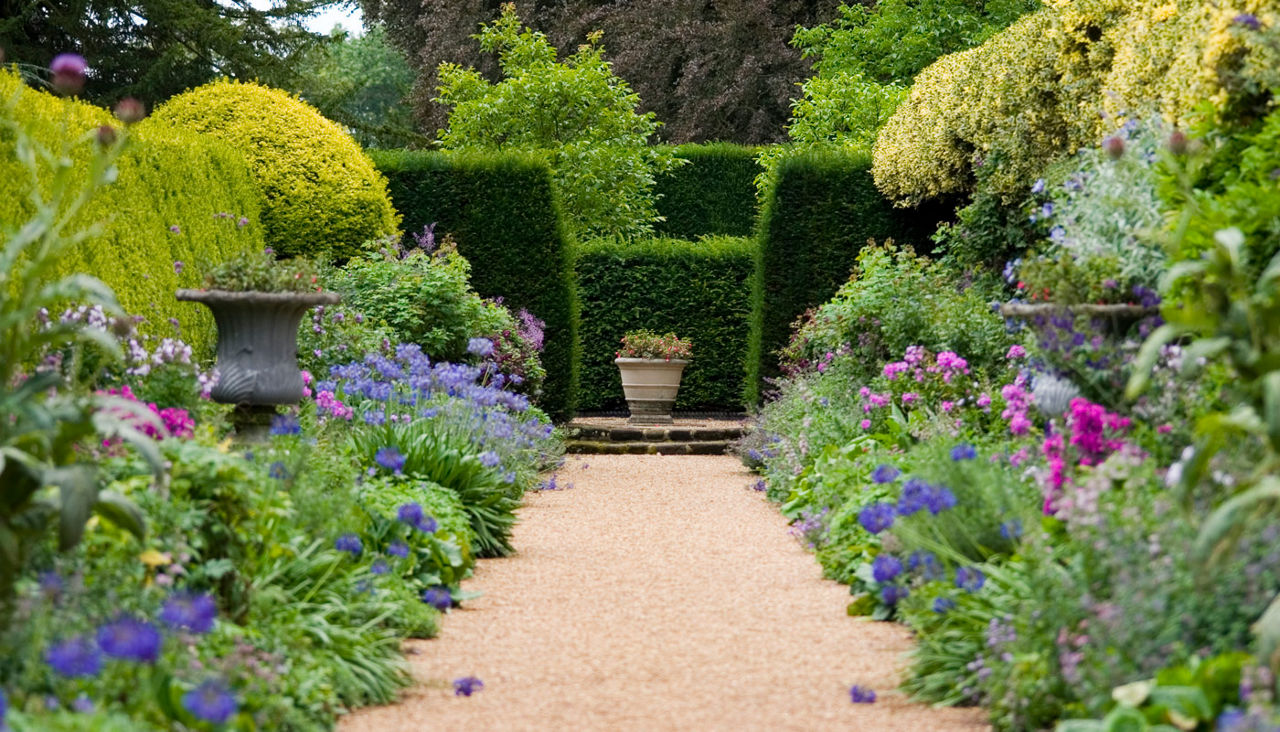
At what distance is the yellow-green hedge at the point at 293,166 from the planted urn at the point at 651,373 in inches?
133

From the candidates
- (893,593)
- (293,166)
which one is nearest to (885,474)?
(893,593)

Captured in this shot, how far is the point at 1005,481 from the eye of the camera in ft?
17.5

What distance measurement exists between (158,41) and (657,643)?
52.3 feet

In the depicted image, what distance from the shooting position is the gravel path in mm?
4129

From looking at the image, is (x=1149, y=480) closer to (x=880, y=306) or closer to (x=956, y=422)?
(x=956, y=422)

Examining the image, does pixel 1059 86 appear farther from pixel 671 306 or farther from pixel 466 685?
pixel 671 306

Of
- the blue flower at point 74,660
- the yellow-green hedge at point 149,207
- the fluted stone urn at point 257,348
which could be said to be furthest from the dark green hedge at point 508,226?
the blue flower at point 74,660

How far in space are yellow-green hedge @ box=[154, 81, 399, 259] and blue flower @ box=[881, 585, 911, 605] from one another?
25.3ft

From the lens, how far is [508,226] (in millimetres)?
13453

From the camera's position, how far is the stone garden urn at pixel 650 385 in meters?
14.7

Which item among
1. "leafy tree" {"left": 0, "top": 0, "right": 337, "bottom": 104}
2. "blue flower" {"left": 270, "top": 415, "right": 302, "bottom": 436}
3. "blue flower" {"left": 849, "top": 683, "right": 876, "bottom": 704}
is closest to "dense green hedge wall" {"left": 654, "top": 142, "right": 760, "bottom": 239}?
"leafy tree" {"left": 0, "top": 0, "right": 337, "bottom": 104}

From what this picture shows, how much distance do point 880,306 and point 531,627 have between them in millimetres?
5512

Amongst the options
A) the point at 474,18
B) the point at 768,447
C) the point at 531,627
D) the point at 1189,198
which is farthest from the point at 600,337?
the point at 1189,198

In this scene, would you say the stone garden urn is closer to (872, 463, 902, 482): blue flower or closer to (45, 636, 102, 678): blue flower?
(872, 463, 902, 482): blue flower
